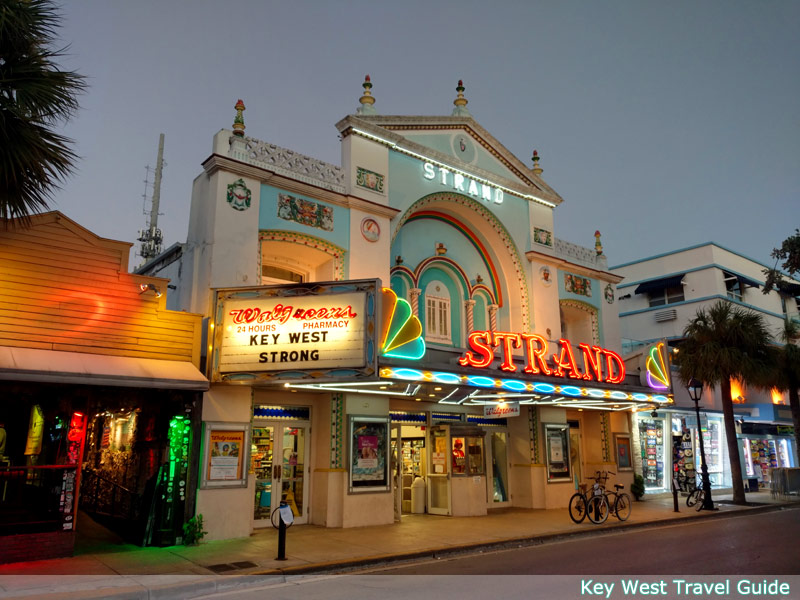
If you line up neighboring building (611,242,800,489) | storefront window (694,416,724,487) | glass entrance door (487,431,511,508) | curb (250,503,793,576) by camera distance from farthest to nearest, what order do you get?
storefront window (694,416,724,487), neighboring building (611,242,800,489), glass entrance door (487,431,511,508), curb (250,503,793,576)

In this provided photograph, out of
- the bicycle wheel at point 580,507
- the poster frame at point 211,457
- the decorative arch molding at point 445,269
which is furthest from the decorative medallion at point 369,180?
the bicycle wheel at point 580,507

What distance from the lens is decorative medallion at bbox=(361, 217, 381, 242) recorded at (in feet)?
58.1

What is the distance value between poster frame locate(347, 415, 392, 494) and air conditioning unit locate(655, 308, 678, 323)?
23.2 m

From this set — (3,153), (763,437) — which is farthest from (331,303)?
(763,437)

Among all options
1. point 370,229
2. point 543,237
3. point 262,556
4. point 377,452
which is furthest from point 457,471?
point 543,237

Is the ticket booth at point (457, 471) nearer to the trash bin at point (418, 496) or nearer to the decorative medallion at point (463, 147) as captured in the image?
the trash bin at point (418, 496)

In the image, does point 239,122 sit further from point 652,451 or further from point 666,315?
point 666,315

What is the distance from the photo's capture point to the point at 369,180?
59.7 ft

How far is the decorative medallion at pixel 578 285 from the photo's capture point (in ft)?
77.3

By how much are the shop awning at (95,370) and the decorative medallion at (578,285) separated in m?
14.3

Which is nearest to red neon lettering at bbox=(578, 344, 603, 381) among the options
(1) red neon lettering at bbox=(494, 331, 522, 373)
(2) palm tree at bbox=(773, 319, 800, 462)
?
(1) red neon lettering at bbox=(494, 331, 522, 373)

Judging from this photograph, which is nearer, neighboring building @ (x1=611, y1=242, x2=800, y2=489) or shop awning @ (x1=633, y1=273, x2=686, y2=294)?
neighboring building @ (x1=611, y1=242, x2=800, y2=489)

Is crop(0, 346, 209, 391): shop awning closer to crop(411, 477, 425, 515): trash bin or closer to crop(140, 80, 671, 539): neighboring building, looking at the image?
crop(140, 80, 671, 539): neighboring building

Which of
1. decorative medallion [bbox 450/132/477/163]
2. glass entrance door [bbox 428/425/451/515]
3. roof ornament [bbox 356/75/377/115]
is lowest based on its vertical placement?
glass entrance door [bbox 428/425/451/515]
